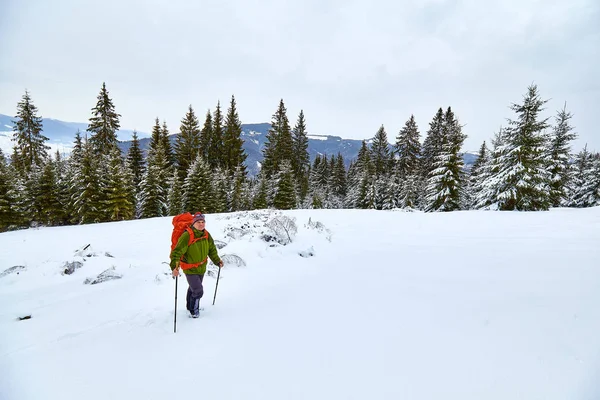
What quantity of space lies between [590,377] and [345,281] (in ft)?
12.1

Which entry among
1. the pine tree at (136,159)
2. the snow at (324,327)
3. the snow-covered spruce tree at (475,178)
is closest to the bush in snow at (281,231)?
the snow at (324,327)

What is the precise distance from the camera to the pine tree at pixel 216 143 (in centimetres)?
4088

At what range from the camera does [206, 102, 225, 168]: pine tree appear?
134ft

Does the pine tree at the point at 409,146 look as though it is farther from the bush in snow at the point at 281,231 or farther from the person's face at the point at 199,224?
the person's face at the point at 199,224

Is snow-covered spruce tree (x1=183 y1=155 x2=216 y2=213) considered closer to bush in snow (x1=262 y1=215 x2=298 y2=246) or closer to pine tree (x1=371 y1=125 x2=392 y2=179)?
bush in snow (x1=262 y1=215 x2=298 y2=246)

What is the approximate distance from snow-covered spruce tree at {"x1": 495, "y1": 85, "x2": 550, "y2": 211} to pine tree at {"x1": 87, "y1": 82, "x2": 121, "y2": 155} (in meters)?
40.3

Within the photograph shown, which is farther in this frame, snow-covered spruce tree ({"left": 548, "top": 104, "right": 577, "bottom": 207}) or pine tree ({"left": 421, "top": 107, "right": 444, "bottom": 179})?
pine tree ({"left": 421, "top": 107, "right": 444, "bottom": 179})

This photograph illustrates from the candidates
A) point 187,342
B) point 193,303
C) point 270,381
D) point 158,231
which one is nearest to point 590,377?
point 270,381

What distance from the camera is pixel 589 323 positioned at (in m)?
3.46

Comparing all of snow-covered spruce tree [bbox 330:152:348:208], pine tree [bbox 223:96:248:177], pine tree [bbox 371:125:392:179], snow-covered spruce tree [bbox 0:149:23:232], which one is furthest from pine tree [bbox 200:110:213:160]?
pine tree [bbox 371:125:392:179]

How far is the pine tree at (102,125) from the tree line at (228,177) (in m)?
0.11

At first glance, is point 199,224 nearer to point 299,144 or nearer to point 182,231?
point 182,231

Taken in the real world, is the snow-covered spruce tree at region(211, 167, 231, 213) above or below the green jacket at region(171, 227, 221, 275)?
above

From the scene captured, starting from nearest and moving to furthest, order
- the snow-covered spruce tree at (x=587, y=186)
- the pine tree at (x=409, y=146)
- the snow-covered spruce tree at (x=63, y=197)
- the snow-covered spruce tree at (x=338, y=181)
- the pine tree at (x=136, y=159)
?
the snow-covered spruce tree at (x=63, y=197)
the snow-covered spruce tree at (x=587, y=186)
the pine tree at (x=136, y=159)
the pine tree at (x=409, y=146)
the snow-covered spruce tree at (x=338, y=181)
